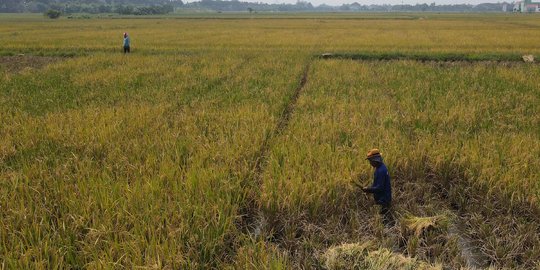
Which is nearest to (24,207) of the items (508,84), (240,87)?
(240,87)

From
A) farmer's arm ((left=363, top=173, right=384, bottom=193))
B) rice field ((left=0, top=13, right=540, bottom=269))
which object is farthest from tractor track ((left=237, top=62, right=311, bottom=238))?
farmer's arm ((left=363, top=173, right=384, bottom=193))

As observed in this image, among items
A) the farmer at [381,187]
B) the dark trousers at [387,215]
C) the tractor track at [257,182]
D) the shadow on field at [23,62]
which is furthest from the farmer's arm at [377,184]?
the shadow on field at [23,62]

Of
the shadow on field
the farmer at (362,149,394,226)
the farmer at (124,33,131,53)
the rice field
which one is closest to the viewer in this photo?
the rice field

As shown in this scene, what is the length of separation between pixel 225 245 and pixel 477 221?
Result: 9.09 ft

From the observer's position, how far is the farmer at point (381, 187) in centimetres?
391

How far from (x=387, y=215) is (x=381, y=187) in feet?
1.66

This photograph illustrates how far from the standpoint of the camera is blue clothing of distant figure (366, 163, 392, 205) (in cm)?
392

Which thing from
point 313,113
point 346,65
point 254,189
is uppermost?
point 346,65

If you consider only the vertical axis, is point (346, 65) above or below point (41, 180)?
above

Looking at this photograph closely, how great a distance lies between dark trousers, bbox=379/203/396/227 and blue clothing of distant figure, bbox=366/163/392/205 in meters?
0.08

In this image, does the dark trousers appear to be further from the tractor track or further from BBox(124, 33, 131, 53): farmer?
BBox(124, 33, 131, 53): farmer

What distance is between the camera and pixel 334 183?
4410mm

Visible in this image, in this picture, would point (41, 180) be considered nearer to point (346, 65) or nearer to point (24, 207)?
point (24, 207)

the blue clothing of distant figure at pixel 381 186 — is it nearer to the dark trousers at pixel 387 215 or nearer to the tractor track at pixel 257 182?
the dark trousers at pixel 387 215
